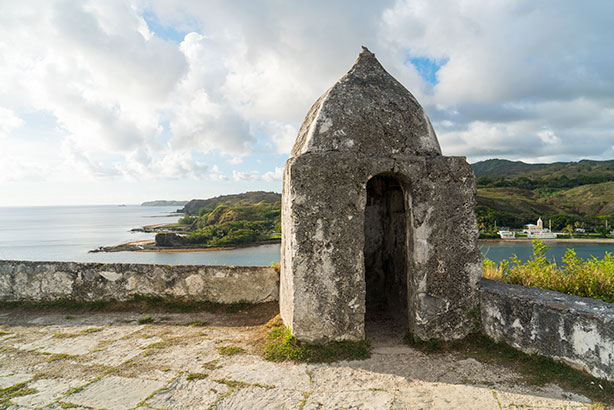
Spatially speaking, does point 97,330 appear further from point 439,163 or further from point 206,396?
point 439,163

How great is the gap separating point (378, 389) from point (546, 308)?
1592mm

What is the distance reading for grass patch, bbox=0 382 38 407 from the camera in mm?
2617

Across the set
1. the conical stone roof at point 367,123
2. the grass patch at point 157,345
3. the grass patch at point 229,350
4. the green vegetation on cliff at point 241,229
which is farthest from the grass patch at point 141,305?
the green vegetation on cliff at point 241,229

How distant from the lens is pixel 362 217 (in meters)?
3.44

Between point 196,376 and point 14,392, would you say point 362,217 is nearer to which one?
point 196,376

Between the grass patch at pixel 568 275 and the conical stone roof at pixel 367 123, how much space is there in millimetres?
2139

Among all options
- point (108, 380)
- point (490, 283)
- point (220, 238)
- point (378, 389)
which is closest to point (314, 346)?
point (378, 389)

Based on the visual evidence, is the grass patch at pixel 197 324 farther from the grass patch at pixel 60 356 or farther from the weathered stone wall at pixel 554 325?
the weathered stone wall at pixel 554 325

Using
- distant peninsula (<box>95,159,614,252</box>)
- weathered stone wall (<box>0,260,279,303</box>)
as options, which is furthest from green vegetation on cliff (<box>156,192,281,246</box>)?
weathered stone wall (<box>0,260,279,303</box>)

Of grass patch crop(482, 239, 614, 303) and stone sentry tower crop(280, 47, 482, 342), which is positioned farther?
grass patch crop(482, 239, 614, 303)

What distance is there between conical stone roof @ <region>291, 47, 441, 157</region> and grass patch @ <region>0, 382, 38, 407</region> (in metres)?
3.07

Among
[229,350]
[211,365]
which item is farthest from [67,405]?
[229,350]

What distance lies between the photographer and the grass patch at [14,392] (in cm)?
262

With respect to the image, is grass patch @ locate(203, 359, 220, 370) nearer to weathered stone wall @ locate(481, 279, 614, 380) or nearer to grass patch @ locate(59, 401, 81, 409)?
grass patch @ locate(59, 401, 81, 409)
